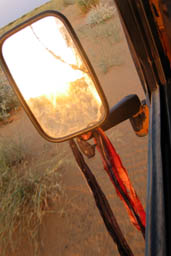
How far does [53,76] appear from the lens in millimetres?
1000

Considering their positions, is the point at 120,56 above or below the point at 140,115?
below

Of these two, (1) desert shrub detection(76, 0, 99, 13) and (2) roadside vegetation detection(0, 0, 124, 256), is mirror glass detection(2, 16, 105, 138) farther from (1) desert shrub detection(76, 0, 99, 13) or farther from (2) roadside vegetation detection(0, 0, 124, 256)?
(1) desert shrub detection(76, 0, 99, 13)

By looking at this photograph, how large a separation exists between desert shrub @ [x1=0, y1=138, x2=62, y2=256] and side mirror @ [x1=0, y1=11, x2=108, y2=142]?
1.91 m

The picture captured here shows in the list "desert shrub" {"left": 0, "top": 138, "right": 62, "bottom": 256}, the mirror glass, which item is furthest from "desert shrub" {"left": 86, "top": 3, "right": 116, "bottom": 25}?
the mirror glass

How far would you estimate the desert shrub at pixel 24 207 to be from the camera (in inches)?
109

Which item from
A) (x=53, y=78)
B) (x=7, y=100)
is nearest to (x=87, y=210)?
(x=53, y=78)

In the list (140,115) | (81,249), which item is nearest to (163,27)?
(140,115)

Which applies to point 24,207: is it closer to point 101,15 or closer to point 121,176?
point 121,176

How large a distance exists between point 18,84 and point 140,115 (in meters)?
0.72

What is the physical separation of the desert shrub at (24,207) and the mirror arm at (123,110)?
1848 millimetres

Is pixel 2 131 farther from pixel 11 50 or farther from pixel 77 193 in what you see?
pixel 11 50

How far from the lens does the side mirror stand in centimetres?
94

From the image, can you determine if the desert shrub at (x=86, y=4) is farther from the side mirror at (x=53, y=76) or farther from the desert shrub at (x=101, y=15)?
the side mirror at (x=53, y=76)

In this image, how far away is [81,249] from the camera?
251 cm
